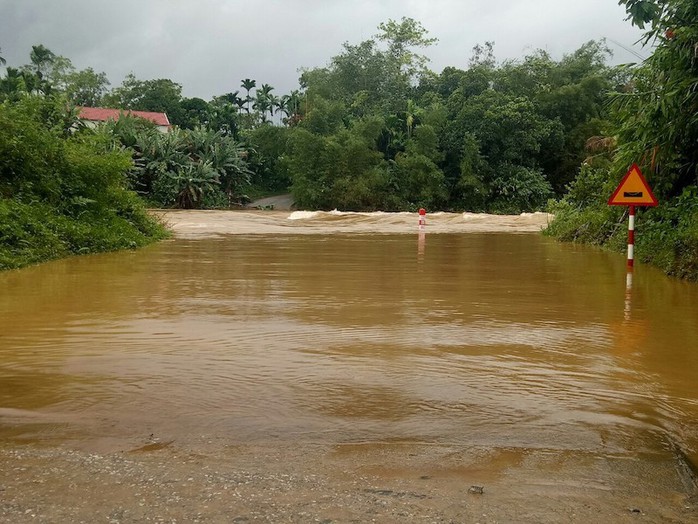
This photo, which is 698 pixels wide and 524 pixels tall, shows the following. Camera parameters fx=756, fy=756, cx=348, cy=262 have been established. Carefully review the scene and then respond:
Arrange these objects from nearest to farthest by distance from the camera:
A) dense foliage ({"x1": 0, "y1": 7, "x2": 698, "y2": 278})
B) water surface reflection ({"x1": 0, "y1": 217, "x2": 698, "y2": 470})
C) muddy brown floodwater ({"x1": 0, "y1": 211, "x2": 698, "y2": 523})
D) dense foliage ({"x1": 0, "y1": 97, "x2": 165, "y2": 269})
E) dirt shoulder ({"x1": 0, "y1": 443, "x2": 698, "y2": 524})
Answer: dirt shoulder ({"x1": 0, "y1": 443, "x2": 698, "y2": 524}) → muddy brown floodwater ({"x1": 0, "y1": 211, "x2": 698, "y2": 523}) → water surface reflection ({"x1": 0, "y1": 217, "x2": 698, "y2": 470}) → dense foliage ({"x1": 0, "y1": 97, "x2": 165, "y2": 269}) → dense foliage ({"x1": 0, "y1": 7, "x2": 698, "y2": 278})

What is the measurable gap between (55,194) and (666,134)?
1180cm

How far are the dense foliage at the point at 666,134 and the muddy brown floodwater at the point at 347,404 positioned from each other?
307cm

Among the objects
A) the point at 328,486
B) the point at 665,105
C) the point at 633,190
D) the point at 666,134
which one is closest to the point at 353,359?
the point at 328,486

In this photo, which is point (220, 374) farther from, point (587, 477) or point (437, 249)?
point (437, 249)

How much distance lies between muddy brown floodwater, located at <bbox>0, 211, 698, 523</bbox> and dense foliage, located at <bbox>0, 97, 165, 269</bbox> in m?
4.24

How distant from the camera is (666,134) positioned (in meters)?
12.8

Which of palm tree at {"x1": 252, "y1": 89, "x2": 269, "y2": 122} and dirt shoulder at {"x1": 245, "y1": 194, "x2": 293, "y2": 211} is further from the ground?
palm tree at {"x1": 252, "y1": 89, "x2": 269, "y2": 122}

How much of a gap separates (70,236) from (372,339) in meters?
9.90

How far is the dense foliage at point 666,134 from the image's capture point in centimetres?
1149

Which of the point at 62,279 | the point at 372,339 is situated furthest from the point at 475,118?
the point at 372,339

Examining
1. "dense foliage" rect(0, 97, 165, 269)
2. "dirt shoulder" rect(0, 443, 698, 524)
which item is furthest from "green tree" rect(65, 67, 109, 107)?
"dirt shoulder" rect(0, 443, 698, 524)

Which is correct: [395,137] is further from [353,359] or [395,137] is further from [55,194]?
[353,359]

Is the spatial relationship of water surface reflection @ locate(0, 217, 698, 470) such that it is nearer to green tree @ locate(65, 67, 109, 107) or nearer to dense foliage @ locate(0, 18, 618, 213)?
dense foliage @ locate(0, 18, 618, 213)

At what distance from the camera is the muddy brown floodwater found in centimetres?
295
